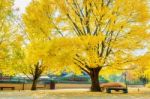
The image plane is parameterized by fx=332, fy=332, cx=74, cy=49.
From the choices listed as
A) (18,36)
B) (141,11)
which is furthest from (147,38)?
(18,36)

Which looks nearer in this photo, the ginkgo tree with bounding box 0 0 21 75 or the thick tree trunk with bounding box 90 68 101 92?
the thick tree trunk with bounding box 90 68 101 92

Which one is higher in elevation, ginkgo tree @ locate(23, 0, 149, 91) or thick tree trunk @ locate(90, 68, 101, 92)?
ginkgo tree @ locate(23, 0, 149, 91)

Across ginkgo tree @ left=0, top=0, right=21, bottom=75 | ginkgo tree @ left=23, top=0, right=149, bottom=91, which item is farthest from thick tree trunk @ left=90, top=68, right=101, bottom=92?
ginkgo tree @ left=0, top=0, right=21, bottom=75

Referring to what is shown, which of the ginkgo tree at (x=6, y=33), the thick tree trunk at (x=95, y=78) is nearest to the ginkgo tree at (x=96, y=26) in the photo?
the thick tree trunk at (x=95, y=78)

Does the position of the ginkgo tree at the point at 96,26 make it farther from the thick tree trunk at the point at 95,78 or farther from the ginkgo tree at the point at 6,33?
the ginkgo tree at the point at 6,33

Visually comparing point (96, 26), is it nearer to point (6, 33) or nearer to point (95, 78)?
point (95, 78)

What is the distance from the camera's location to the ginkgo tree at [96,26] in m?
22.4

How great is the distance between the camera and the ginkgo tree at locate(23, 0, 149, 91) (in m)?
22.4

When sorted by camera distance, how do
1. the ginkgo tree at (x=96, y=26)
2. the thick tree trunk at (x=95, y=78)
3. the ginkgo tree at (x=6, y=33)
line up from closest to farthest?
the ginkgo tree at (x=96, y=26), the thick tree trunk at (x=95, y=78), the ginkgo tree at (x=6, y=33)

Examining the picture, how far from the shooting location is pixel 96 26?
23.9 metres

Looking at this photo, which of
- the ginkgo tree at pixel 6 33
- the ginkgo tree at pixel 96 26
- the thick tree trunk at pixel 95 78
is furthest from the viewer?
the ginkgo tree at pixel 6 33

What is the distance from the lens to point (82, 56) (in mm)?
22953

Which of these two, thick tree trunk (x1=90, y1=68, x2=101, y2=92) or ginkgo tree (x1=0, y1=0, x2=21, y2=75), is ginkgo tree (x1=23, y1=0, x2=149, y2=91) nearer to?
thick tree trunk (x1=90, y1=68, x2=101, y2=92)

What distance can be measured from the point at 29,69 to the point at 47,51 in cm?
1204
